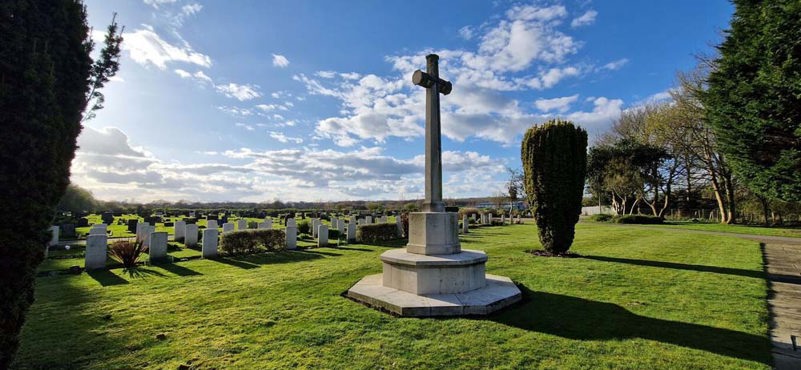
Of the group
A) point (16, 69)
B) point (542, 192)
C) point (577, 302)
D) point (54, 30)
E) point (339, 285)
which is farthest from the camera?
point (542, 192)

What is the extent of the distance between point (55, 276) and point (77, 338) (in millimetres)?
5204

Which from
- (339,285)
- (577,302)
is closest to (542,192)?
(577,302)

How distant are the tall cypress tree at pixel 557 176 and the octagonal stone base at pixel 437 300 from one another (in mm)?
5148

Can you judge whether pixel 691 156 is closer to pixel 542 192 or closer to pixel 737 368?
pixel 542 192

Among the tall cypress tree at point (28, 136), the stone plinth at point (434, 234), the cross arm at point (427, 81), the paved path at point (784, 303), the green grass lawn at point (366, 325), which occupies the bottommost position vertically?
the paved path at point (784, 303)

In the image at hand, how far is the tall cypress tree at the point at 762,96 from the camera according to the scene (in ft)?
30.1

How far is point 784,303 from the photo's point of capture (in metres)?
5.74

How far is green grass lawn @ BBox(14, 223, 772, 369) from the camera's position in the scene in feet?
11.4

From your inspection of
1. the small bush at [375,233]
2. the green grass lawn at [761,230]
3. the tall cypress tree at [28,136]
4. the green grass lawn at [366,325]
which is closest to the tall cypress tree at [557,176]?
the green grass lawn at [366,325]

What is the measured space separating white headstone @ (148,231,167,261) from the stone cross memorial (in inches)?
255

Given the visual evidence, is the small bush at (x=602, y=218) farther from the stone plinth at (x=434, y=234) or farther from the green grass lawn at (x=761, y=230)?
the stone plinth at (x=434, y=234)

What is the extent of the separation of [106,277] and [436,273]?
742 cm

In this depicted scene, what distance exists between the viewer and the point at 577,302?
18.3ft

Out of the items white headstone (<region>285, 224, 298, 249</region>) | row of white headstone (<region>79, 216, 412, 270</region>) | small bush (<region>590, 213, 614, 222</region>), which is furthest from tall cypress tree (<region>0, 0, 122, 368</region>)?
small bush (<region>590, 213, 614, 222</region>)
